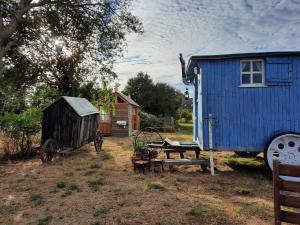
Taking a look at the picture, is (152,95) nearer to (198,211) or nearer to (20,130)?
(20,130)

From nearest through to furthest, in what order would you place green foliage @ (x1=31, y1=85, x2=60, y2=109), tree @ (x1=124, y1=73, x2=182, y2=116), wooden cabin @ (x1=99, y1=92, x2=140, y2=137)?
1. green foliage @ (x1=31, y1=85, x2=60, y2=109)
2. wooden cabin @ (x1=99, y1=92, x2=140, y2=137)
3. tree @ (x1=124, y1=73, x2=182, y2=116)

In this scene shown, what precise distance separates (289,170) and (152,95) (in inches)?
→ 1356

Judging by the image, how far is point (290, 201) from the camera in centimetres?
353

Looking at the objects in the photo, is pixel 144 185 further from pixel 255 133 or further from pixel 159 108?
pixel 159 108

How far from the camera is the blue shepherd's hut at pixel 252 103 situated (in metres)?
9.51

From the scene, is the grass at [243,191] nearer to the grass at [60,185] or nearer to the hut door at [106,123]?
the grass at [60,185]

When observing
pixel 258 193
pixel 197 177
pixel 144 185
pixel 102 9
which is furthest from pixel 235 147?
pixel 102 9

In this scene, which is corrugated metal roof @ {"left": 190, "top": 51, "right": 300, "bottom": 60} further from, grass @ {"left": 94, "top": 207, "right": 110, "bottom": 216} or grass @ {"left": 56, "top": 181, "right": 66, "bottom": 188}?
grass @ {"left": 94, "top": 207, "right": 110, "bottom": 216}

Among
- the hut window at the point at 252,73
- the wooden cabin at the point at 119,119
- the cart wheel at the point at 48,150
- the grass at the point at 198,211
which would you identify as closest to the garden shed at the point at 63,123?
the cart wheel at the point at 48,150

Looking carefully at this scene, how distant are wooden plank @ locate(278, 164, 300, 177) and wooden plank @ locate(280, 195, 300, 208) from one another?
0.26 metres

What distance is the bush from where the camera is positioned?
11781 millimetres

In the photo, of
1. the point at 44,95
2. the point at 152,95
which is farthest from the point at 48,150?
the point at 152,95

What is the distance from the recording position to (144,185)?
27.0 feet

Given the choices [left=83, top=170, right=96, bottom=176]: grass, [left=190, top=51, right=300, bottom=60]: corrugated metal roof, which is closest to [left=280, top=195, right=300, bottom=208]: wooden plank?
[left=190, top=51, right=300, bottom=60]: corrugated metal roof
